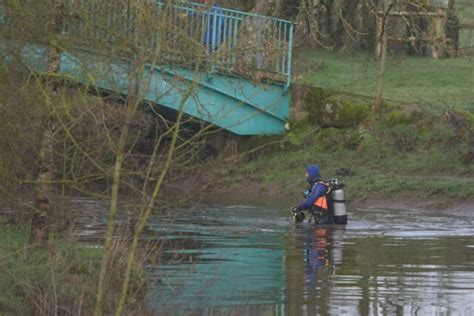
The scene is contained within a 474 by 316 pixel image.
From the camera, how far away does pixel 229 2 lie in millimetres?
40812

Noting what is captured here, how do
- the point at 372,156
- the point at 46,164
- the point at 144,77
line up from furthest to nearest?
1. the point at 372,156
2. the point at 46,164
3. the point at 144,77

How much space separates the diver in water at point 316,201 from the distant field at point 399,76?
9.91 meters

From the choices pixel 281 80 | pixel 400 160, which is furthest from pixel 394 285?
pixel 281 80

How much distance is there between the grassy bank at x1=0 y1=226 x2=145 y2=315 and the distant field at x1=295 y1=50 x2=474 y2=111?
2056 centimetres

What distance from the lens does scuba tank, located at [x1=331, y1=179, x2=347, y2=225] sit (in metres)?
24.4

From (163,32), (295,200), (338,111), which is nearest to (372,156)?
(338,111)

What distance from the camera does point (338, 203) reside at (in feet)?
80.5

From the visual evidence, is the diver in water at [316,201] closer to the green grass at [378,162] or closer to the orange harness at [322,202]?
the orange harness at [322,202]

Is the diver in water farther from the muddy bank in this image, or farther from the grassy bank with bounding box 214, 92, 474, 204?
the grassy bank with bounding box 214, 92, 474, 204

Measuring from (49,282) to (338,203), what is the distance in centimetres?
1175

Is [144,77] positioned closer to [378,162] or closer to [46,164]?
[46,164]

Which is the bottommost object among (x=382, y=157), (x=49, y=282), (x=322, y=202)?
(x=322, y=202)

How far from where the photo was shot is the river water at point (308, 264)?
15.3 m

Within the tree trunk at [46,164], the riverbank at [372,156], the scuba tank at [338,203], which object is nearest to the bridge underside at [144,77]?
the tree trunk at [46,164]
